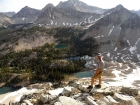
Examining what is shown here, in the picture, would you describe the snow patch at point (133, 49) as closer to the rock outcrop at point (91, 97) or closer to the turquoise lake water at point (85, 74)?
the turquoise lake water at point (85, 74)

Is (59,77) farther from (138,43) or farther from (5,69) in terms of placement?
(138,43)

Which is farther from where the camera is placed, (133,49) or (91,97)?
(133,49)

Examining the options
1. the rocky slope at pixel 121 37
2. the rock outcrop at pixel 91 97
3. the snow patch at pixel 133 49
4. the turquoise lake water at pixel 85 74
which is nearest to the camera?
the rock outcrop at pixel 91 97

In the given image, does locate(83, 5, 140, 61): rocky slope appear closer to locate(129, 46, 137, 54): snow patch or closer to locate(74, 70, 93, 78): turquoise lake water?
locate(129, 46, 137, 54): snow patch

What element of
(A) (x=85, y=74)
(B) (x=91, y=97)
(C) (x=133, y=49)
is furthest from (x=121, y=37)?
(B) (x=91, y=97)

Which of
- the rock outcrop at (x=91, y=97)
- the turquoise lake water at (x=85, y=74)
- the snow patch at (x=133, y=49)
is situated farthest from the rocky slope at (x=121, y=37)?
the rock outcrop at (x=91, y=97)

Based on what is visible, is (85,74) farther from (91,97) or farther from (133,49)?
(91,97)

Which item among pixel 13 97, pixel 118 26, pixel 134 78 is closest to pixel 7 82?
pixel 13 97

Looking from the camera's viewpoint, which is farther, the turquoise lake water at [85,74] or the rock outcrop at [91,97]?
the turquoise lake water at [85,74]

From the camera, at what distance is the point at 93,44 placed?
Result: 183 meters

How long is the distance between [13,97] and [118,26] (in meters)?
131

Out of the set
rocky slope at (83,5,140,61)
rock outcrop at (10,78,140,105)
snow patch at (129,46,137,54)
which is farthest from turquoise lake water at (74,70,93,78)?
rock outcrop at (10,78,140,105)

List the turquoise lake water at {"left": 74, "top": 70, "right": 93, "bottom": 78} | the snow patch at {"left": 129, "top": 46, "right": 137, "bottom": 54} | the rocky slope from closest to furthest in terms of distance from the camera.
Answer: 1. the turquoise lake water at {"left": 74, "top": 70, "right": 93, "bottom": 78}
2. the snow patch at {"left": 129, "top": 46, "right": 137, "bottom": 54}
3. the rocky slope

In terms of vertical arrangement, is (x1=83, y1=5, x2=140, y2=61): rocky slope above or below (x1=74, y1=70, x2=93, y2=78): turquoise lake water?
above
